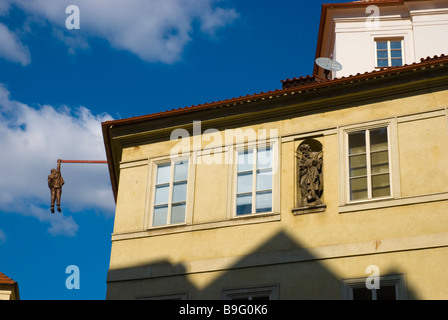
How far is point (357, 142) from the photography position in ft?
55.2

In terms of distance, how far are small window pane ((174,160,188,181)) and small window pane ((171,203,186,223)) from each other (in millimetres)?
677

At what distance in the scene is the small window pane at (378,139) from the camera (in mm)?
16484

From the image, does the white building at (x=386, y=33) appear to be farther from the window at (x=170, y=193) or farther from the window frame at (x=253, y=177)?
the window at (x=170, y=193)

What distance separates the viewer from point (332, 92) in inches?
678

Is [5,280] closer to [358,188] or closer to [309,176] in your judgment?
[309,176]

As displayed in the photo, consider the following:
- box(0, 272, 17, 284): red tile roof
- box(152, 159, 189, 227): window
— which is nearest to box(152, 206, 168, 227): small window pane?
box(152, 159, 189, 227): window

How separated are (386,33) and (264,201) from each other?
1152cm

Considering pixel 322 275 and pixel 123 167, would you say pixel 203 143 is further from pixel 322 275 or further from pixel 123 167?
pixel 322 275

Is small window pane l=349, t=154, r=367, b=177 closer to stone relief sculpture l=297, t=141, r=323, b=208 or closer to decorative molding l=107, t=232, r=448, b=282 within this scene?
stone relief sculpture l=297, t=141, r=323, b=208

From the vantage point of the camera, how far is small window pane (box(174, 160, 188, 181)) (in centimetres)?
1814

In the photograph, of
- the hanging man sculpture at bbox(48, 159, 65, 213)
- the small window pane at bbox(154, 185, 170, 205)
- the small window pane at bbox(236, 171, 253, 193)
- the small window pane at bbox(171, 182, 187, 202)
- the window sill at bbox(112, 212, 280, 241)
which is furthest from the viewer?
the hanging man sculpture at bbox(48, 159, 65, 213)

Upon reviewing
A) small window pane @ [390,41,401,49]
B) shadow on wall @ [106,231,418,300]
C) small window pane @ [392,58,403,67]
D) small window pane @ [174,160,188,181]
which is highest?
small window pane @ [390,41,401,49]

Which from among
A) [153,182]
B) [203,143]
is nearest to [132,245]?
[153,182]
